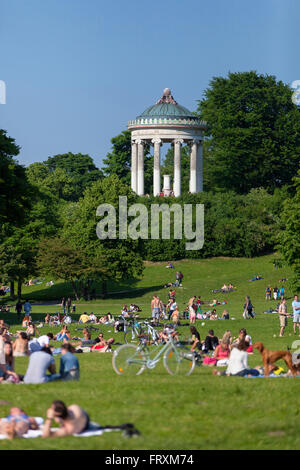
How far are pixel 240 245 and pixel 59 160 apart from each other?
206ft

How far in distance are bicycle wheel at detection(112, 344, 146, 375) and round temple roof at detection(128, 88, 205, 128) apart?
285 ft

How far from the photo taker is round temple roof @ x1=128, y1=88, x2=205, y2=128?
10975 cm

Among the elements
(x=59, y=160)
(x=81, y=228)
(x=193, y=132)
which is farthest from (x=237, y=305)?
(x=59, y=160)

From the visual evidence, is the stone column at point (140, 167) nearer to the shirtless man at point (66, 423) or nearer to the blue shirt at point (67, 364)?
the blue shirt at point (67, 364)

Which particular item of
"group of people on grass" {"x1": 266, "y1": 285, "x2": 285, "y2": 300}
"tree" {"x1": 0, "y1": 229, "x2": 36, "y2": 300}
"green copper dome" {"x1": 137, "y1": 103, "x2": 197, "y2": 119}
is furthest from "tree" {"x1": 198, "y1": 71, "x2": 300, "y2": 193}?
"group of people on grass" {"x1": 266, "y1": 285, "x2": 285, "y2": 300}

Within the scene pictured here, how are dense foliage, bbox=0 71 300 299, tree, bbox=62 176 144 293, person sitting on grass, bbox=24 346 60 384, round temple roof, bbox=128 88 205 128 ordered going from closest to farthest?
1. person sitting on grass, bbox=24 346 60 384
2. dense foliage, bbox=0 71 300 299
3. tree, bbox=62 176 144 293
4. round temple roof, bbox=128 88 205 128

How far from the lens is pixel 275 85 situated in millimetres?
108562

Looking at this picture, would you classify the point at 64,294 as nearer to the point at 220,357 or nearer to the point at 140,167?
the point at 140,167

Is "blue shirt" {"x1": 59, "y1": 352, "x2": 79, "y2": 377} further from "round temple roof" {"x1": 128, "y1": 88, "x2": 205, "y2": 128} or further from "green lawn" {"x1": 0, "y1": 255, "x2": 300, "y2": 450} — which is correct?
"round temple roof" {"x1": 128, "y1": 88, "x2": 205, "y2": 128}

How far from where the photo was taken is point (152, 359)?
2388cm

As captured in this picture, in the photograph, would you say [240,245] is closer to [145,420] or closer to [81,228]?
[81,228]

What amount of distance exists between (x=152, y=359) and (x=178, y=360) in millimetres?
663

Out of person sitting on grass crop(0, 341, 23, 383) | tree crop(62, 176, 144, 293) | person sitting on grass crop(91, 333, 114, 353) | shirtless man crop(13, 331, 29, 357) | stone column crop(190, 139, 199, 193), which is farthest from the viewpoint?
stone column crop(190, 139, 199, 193)

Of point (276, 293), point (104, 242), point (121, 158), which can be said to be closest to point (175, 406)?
point (276, 293)
